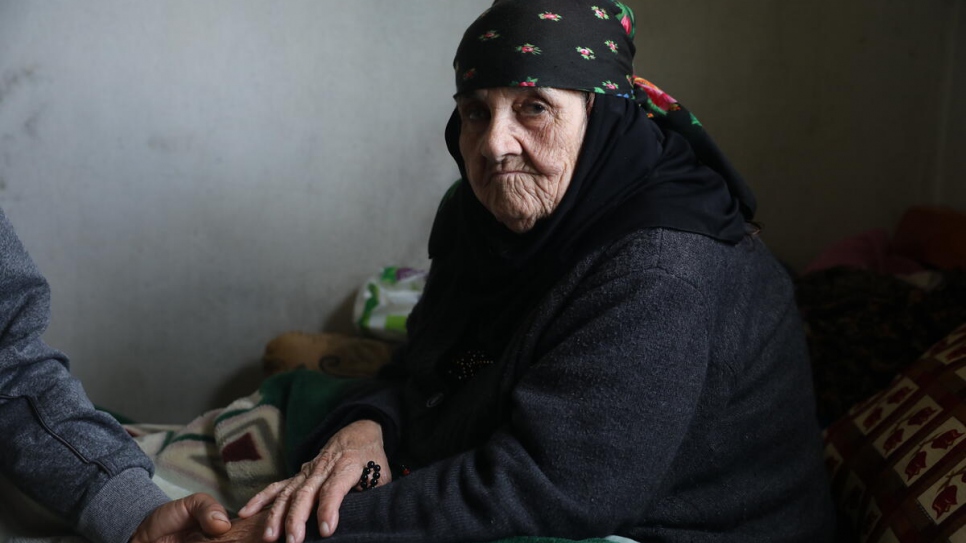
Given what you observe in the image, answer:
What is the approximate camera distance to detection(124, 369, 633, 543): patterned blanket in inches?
59.8

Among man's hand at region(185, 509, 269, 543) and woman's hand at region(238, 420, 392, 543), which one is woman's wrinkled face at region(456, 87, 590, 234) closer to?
woman's hand at region(238, 420, 392, 543)

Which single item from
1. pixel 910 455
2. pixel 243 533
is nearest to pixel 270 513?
pixel 243 533

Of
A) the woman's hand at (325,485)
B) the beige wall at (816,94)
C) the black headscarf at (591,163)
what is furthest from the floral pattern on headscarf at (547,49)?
the beige wall at (816,94)

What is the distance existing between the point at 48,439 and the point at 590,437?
2.66ft

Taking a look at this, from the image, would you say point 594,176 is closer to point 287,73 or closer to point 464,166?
point 464,166

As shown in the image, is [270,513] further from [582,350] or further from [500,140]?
[500,140]

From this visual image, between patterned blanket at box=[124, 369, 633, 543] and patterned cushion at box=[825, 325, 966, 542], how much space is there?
99 centimetres

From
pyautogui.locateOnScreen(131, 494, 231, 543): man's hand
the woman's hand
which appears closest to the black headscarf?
the woman's hand

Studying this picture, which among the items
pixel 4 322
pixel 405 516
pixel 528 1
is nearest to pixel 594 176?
pixel 528 1

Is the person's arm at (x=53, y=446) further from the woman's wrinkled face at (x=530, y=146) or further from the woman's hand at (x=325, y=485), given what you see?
the woman's wrinkled face at (x=530, y=146)

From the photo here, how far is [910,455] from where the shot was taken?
143 cm

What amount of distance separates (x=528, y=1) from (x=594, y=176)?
0.29 m

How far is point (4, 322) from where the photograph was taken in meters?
1.26

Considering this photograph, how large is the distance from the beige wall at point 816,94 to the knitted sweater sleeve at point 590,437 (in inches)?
61.2
